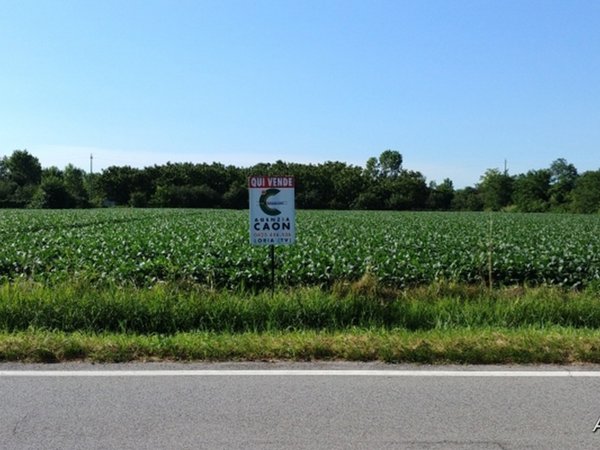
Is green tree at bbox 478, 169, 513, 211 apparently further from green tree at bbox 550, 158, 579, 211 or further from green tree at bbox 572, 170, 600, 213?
green tree at bbox 572, 170, 600, 213

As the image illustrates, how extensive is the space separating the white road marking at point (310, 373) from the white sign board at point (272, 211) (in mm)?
2800

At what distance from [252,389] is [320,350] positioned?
1.16 meters

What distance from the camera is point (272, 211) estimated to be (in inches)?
292

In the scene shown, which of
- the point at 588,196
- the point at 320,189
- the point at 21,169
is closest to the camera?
the point at 588,196

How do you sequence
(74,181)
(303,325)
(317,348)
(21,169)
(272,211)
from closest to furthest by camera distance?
(317,348)
(303,325)
(272,211)
(74,181)
(21,169)

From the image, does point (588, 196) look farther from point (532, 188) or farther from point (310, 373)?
point (310, 373)

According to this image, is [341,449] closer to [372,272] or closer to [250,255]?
[372,272]

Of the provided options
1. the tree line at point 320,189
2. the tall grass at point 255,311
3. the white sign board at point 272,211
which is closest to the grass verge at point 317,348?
the tall grass at point 255,311

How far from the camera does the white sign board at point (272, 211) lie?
732 centimetres

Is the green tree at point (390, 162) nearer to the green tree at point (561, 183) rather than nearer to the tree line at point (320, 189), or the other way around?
the tree line at point (320, 189)

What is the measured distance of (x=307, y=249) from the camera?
1205 cm

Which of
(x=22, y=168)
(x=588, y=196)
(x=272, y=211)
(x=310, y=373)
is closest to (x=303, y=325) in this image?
(x=272, y=211)

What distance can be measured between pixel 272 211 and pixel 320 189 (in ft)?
310

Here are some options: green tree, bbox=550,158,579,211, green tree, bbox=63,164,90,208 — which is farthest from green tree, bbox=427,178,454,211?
green tree, bbox=63,164,90,208
